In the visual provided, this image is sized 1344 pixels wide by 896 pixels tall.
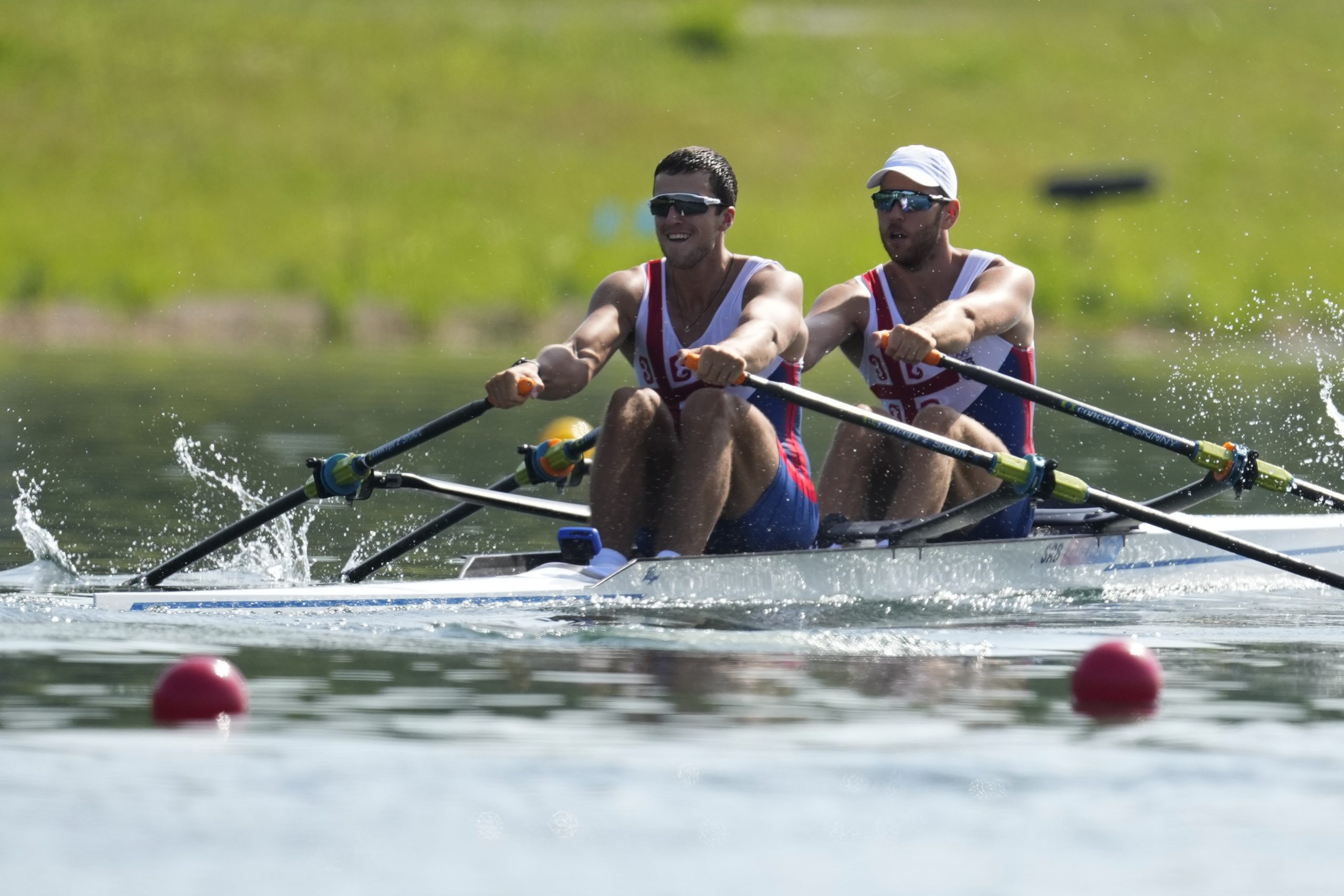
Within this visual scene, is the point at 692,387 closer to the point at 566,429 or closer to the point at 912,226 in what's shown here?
the point at 912,226

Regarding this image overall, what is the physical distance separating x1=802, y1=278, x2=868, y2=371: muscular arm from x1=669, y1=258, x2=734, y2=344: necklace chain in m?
0.62

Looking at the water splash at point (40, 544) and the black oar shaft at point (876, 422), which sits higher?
the black oar shaft at point (876, 422)

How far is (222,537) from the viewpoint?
8.62 metres

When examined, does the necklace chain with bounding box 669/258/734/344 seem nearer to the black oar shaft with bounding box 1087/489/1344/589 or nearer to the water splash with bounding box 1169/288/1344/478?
the black oar shaft with bounding box 1087/489/1344/589

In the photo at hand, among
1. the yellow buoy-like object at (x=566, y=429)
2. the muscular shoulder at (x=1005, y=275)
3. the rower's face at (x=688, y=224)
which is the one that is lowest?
the yellow buoy-like object at (x=566, y=429)

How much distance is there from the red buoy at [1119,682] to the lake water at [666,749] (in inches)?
3.8

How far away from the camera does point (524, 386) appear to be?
8.14m

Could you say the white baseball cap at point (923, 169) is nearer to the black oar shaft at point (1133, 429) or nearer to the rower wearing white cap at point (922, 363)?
the rower wearing white cap at point (922, 363)

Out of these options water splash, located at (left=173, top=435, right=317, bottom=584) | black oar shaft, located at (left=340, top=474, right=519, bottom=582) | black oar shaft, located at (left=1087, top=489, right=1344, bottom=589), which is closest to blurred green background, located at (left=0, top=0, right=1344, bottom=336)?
water splash, located at (left=173, top=435, right=317, bottom=584)

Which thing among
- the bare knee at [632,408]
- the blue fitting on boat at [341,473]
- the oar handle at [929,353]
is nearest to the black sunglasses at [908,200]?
the oar handle at [929,353]

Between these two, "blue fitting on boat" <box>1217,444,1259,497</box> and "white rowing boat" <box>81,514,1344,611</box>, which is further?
"blue fitting on boat" <box>1217,444,1259,497</box>

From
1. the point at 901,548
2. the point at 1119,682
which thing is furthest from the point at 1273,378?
the point at 1119,682

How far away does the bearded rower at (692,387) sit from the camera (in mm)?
8180

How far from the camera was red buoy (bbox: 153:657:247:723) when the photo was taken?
6.34 meters
